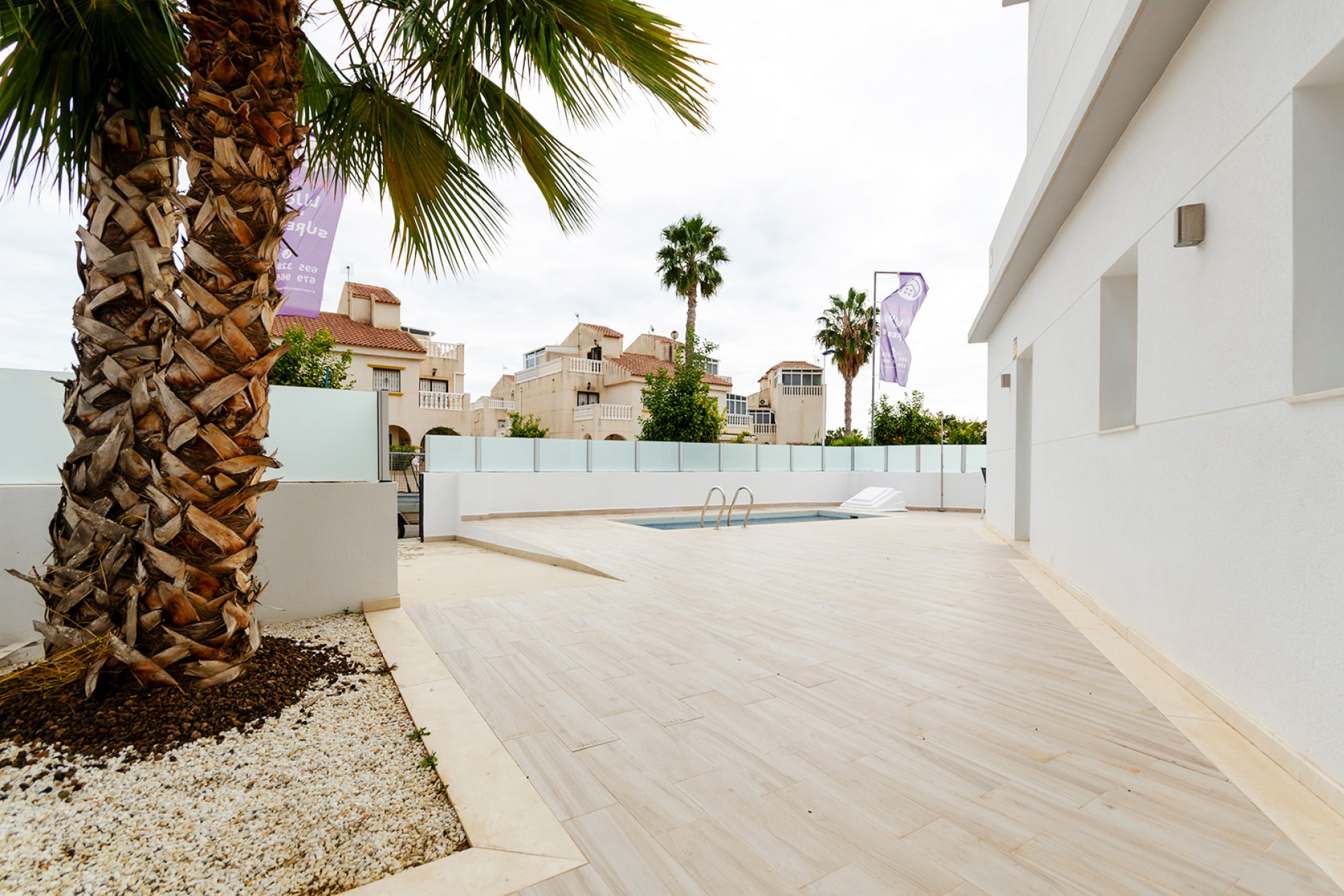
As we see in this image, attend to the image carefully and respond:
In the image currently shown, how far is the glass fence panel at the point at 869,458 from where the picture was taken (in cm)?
1739

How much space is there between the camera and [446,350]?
29672 millimetres

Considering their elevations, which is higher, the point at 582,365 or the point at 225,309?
the point at 582,365

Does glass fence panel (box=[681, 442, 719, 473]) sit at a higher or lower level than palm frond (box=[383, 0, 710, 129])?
lower

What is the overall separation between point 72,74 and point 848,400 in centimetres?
3015

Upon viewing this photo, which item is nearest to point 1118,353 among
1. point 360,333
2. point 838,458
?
point 838,458

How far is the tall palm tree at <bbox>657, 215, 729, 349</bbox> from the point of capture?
23406 millimetres

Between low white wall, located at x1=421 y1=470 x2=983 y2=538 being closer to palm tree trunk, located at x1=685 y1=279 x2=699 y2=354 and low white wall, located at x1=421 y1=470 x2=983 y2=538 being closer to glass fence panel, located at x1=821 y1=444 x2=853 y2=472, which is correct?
glass fence panel, located at x1=821 y1=444 x2=853 y2=472

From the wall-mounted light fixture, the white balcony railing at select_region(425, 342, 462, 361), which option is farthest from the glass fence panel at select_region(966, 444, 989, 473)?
the white balcony railing at select_region(425, 342, 462, 361)

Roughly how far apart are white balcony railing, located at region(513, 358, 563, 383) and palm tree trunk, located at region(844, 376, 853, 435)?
46.1 feet

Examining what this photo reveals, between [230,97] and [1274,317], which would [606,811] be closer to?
[1274,317]

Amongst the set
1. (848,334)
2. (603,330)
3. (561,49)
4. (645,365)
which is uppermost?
(603,330)

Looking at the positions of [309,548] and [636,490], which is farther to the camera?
[636,490]

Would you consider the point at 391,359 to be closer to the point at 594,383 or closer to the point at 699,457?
the point at 594,383

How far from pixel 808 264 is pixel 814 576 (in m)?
25.1
